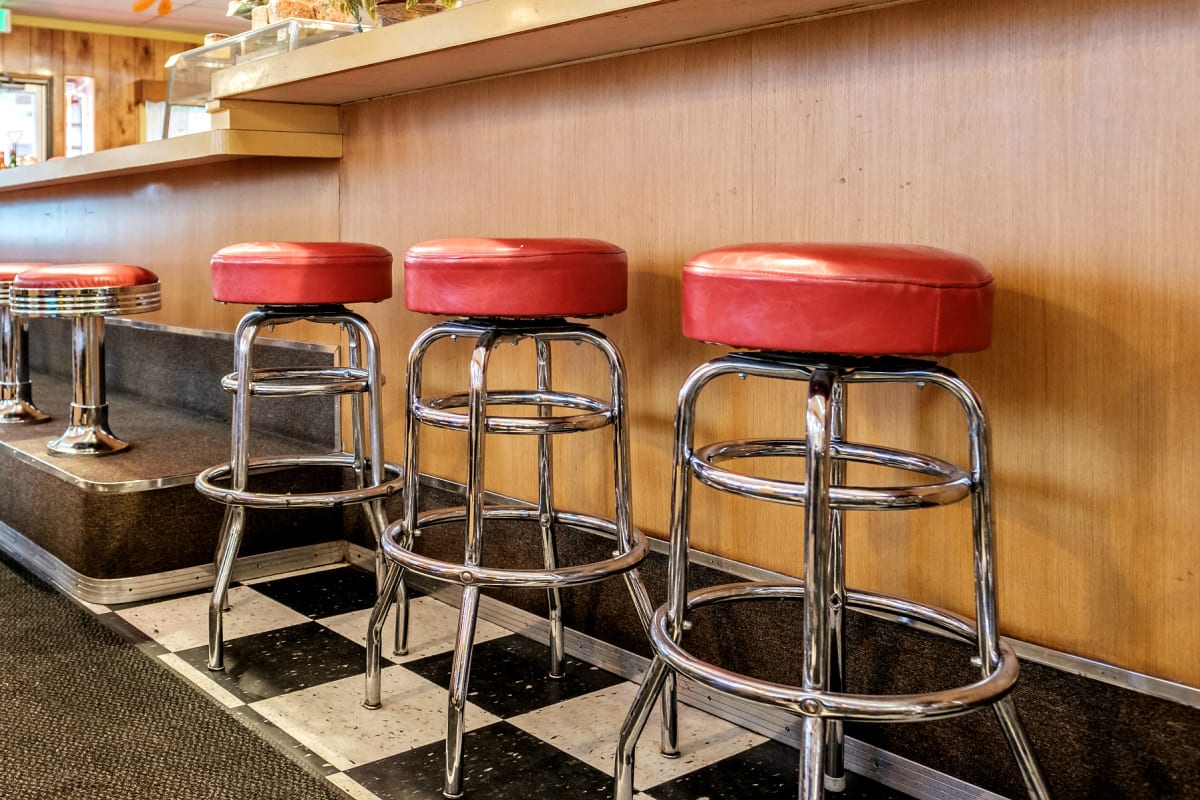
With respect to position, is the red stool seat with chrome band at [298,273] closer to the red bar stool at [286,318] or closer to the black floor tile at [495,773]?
the red bar stool at [286,318]

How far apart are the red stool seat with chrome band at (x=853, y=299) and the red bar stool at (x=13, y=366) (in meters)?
2.81

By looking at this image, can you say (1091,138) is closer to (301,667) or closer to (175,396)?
(301,667)

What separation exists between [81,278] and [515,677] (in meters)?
Answer: 1.54

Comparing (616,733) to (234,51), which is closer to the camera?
(616,733)

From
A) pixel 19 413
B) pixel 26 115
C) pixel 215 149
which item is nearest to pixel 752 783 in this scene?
pixel 215 149

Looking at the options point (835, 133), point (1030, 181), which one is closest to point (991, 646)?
point (1030, 181)

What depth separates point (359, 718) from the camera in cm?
180

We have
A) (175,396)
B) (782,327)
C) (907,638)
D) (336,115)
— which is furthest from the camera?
(175,396)

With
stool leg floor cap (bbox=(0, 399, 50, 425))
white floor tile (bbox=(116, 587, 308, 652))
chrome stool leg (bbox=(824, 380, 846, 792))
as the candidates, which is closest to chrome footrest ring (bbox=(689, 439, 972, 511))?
chrome stool leg (bbox=(824, 380, 846, 792))

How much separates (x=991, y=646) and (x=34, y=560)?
2333 mm

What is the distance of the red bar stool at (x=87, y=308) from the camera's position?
266 centimetres

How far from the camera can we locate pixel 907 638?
1.58 m

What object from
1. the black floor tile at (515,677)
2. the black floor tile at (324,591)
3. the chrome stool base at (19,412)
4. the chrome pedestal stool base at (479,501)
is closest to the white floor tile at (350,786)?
the chrome pedestal stool base at (479,501)

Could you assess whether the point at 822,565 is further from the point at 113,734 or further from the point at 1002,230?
the point at 113,734
